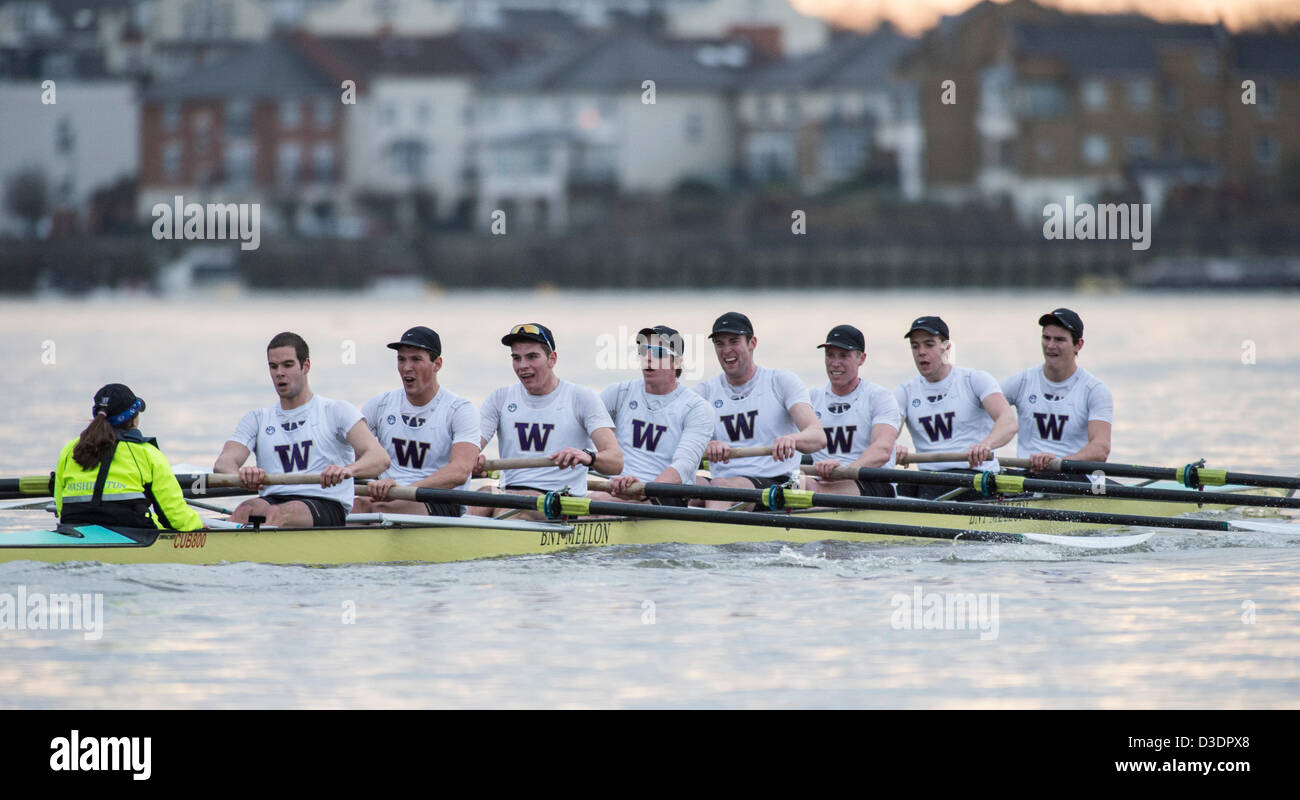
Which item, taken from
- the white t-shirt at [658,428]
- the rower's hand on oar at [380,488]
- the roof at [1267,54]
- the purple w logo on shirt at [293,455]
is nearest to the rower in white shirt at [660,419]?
the white t-shirt at [658,428]

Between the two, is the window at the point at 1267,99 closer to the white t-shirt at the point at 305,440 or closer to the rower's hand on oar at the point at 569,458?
the rower's hand on oar at the point at 569,458

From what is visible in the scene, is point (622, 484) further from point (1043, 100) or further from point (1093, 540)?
point (1043, 100)

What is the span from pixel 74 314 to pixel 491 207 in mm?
24267

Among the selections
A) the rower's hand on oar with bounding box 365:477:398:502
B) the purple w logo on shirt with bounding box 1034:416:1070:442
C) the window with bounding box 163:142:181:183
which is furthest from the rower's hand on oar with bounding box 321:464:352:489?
the window with bounding box 163:142:181:183

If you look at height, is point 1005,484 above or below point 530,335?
below

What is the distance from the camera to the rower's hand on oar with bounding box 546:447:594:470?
35.3 ft

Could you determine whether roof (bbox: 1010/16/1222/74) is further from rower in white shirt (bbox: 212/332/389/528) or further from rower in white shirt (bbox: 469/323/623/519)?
rower in white shirt (bbox: 212/332/389/528)

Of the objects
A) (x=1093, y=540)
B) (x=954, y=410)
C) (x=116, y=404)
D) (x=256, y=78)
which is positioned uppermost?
(x=256, y=78)

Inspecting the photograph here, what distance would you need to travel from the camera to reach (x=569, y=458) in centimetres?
1075

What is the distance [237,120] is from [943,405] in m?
67.4

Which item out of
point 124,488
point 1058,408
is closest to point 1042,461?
point 1058,408

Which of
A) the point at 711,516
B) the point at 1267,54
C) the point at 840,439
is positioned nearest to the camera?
the point at 711,516
